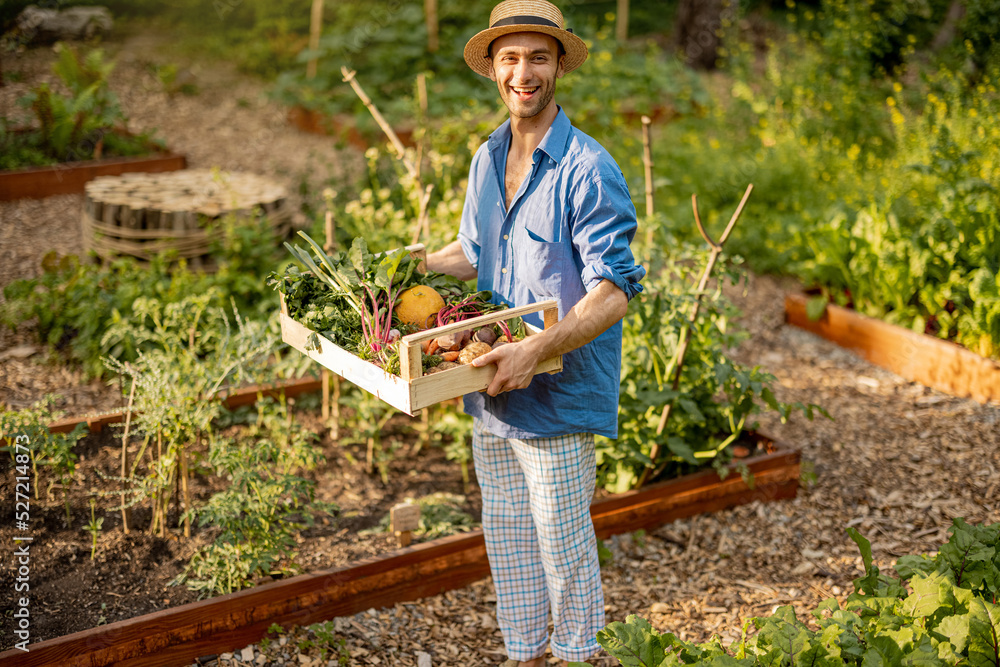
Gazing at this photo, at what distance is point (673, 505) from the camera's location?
3.49 meters

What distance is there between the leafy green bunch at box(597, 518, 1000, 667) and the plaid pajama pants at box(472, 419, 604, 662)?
38 cm

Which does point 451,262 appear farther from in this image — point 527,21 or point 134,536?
point 134,536

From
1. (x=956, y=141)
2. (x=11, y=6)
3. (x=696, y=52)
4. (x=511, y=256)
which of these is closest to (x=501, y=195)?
(x=511, y=256)

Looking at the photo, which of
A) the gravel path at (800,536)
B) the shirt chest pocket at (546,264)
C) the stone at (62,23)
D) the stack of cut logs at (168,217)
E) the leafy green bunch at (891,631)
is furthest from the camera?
the stone at (62,23)

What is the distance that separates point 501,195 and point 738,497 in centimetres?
196

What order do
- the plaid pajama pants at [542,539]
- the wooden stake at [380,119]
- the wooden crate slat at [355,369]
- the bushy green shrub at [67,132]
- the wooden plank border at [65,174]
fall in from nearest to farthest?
the wooden crate slat at [355,369] < the plaid pajama pants at [542,539] < the wooden stake at [380,119] < the wooden plank border at [65,174] < the bushy green shrub at [67,132]

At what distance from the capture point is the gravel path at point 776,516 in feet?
9.48

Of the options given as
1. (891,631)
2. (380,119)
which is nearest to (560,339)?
(891,631)

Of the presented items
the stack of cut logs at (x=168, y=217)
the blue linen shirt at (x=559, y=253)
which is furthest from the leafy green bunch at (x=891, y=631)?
the stack of cut logs at (x=168, y=217)

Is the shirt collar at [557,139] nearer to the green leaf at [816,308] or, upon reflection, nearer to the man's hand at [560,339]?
the man's hand at [560,339]

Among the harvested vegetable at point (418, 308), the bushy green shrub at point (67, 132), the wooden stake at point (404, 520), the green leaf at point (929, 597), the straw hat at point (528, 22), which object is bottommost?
the wooden stake at point (404, 520)

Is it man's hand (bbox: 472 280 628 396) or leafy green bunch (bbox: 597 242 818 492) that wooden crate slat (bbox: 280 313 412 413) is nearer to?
man's hand (bbox: 472 280 628 396)

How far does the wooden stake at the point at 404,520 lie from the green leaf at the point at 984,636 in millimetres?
1768

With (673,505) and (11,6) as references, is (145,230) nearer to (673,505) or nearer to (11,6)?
(673,505)
